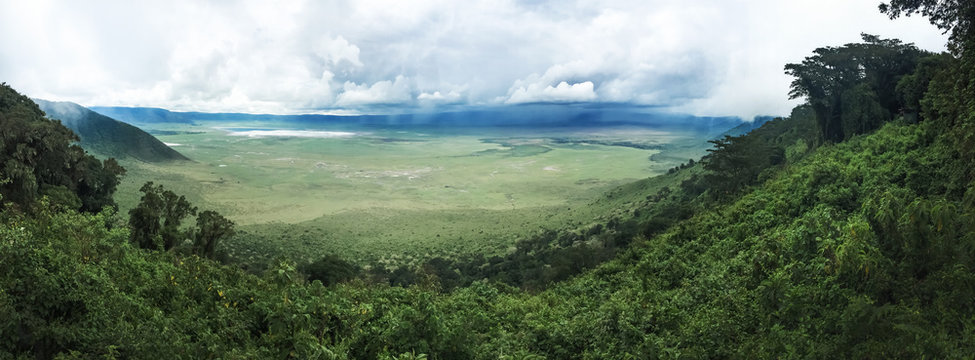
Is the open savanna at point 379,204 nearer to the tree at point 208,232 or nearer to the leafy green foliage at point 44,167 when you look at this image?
the leafy green foliage at point 44,167

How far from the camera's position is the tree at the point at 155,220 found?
2920 cm

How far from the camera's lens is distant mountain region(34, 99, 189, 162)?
164750 millimetres

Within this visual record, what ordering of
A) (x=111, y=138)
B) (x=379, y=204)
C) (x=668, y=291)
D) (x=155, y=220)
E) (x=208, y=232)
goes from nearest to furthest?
(x=668, y=291) → (x=155, y=220) → (x=208, y=232) → (x=379, y=204) → (x=111, y=138)

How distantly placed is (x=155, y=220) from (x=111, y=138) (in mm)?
175934

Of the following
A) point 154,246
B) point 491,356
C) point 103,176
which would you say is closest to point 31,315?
point 491,356

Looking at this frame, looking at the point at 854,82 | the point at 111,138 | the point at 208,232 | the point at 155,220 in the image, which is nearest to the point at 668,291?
the point at 208,232

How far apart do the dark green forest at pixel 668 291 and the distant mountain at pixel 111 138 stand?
6360 inches

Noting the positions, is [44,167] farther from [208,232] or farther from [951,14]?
[951,14]

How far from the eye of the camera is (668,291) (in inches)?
750

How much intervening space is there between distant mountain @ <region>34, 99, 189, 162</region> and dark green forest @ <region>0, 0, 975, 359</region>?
162 meters

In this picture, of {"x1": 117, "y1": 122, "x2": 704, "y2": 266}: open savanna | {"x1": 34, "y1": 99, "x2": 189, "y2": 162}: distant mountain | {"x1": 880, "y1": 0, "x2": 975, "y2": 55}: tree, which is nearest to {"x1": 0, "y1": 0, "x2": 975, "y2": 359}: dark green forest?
{"x1": 880, "y1": 0, "x2": 975, "y2": 55}: tree

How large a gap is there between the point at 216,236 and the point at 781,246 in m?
31.2

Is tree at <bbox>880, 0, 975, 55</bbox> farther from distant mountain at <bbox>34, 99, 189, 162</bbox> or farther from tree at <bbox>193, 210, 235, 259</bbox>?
distant mountain at <bbox>34, 99, 189, 162</bbox>

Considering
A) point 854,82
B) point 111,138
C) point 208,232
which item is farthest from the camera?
point 111,138
